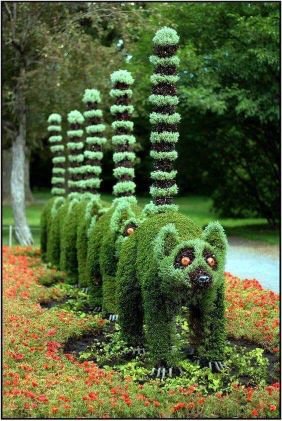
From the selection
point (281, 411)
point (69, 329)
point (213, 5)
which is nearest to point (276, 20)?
point (213, 5)

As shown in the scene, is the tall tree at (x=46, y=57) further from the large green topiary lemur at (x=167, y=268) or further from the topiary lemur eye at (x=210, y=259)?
the topiary lemur eye at (x=210, y=259)

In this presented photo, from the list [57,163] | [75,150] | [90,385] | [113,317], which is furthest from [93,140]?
[90,385]

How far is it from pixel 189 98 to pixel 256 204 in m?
7.97

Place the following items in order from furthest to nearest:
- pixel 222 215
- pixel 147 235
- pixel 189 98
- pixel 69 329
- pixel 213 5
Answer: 1. pixel 222 215
2. pixel 213 5
3. pixel 189 98
4. pixel 69 329
5. pixel 147 235

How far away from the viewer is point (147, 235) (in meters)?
8.24

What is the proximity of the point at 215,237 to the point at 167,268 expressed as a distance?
2.46 feet

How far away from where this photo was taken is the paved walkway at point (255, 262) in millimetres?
14645

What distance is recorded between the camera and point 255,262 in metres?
17.0

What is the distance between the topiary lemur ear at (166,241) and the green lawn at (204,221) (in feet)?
44.5

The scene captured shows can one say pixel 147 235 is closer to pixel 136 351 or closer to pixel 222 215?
pixel 136 351

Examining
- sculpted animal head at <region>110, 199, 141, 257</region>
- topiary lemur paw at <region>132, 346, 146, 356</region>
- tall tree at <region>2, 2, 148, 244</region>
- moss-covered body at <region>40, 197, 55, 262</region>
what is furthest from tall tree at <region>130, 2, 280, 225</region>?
topiary lemur paw at <region>132, 346, 146, 356</region>

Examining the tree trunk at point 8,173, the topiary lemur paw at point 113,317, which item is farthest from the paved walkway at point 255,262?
the tree trunk at point 8,173

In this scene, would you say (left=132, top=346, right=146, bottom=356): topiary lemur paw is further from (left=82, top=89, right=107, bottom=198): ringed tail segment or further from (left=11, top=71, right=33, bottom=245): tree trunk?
(left=11, top=71, right=33, bottom=245): tree trunk

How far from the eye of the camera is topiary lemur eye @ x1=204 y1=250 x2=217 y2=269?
7457mm
